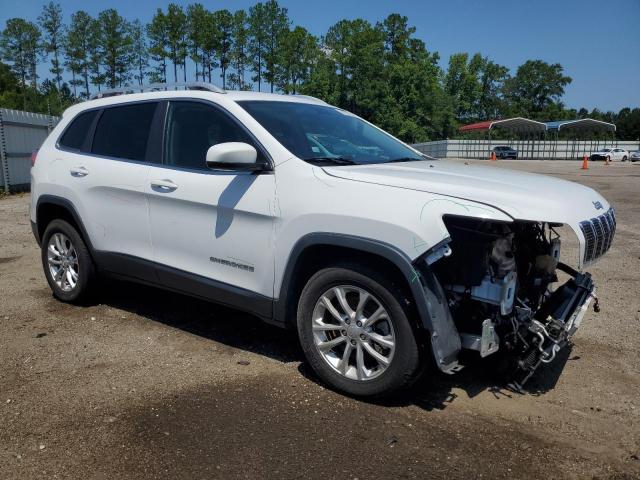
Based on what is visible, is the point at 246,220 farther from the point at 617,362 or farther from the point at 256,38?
the point at 256,38

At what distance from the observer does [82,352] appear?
14.4ft

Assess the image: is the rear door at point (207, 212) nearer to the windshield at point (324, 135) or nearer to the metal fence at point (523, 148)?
the windshield at point (324, 135)

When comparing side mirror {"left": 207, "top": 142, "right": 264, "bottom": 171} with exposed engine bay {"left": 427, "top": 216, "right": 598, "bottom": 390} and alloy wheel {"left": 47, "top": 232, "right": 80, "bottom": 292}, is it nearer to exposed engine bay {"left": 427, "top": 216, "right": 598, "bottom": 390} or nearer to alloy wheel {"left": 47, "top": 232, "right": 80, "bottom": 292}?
exposed engine bay {"left": 427, "top": 216, "right": 598, "bottom": 390}

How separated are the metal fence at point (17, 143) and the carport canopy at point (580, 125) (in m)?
54.2

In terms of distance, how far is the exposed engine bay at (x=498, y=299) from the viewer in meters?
3.29

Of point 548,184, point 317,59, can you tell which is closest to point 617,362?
point 548,184

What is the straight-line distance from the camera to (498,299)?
3.28 metres

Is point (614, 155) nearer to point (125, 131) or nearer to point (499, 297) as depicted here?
point (125, 131)

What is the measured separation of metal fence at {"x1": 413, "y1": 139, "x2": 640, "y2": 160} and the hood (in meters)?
58.2

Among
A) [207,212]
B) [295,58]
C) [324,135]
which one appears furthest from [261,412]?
[295,58]

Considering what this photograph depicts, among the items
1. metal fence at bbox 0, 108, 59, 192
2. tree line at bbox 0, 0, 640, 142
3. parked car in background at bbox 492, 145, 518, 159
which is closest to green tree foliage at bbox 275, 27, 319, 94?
tree line at bbox 0, 0, 640, 142

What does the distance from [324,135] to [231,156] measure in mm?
923

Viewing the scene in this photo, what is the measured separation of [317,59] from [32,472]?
8164 cm

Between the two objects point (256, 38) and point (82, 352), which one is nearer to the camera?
point (82, 352)
